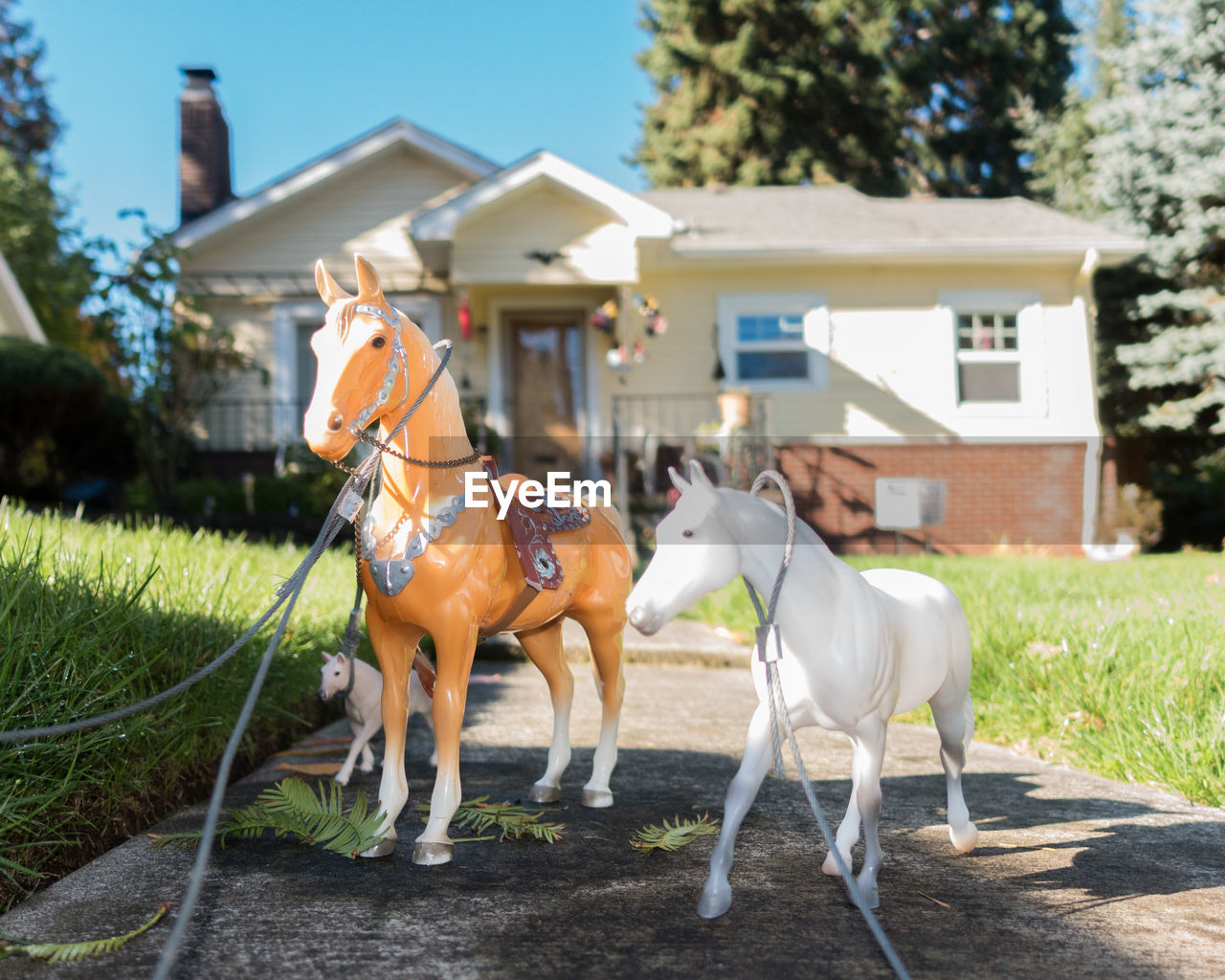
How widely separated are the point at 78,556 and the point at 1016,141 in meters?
26.7

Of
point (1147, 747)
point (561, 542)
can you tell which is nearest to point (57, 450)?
point (561, 542)

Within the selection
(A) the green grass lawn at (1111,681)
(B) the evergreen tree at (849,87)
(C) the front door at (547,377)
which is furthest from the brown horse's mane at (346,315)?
(B) the evergreen tree at (849,87)

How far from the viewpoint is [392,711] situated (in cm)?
296

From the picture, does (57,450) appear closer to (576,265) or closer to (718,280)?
(576,265)

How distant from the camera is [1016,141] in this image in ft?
82.4

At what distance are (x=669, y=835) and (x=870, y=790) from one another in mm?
708

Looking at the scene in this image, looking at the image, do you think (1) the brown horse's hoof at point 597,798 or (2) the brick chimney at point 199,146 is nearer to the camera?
(1) the brown horse's hoof at point 597,798

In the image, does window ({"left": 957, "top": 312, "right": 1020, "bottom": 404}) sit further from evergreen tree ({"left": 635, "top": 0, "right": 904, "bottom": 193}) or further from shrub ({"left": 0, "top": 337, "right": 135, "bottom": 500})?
evergreen tree ({"left": 635, "top": 0, "right": 904, "bottom": 193})

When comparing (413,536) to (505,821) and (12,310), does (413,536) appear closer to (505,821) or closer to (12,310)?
(505,821)

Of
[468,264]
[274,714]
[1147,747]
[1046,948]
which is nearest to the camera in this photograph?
[1046,948]

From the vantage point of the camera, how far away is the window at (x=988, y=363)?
541 inches

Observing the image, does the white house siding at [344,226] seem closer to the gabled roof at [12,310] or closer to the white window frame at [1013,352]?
the gabled roof at [12,310]

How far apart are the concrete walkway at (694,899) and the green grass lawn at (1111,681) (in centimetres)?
20

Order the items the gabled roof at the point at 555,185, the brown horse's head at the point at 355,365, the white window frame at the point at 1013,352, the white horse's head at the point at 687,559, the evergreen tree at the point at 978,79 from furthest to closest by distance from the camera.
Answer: the evergreen tree at the point at 978,79 < the white window frame at the point at 1013,352 < the gabled roof at the point at 555,185 < the brown horse's head at the point at 355,365 < the white horse's head at the point at 687,559
